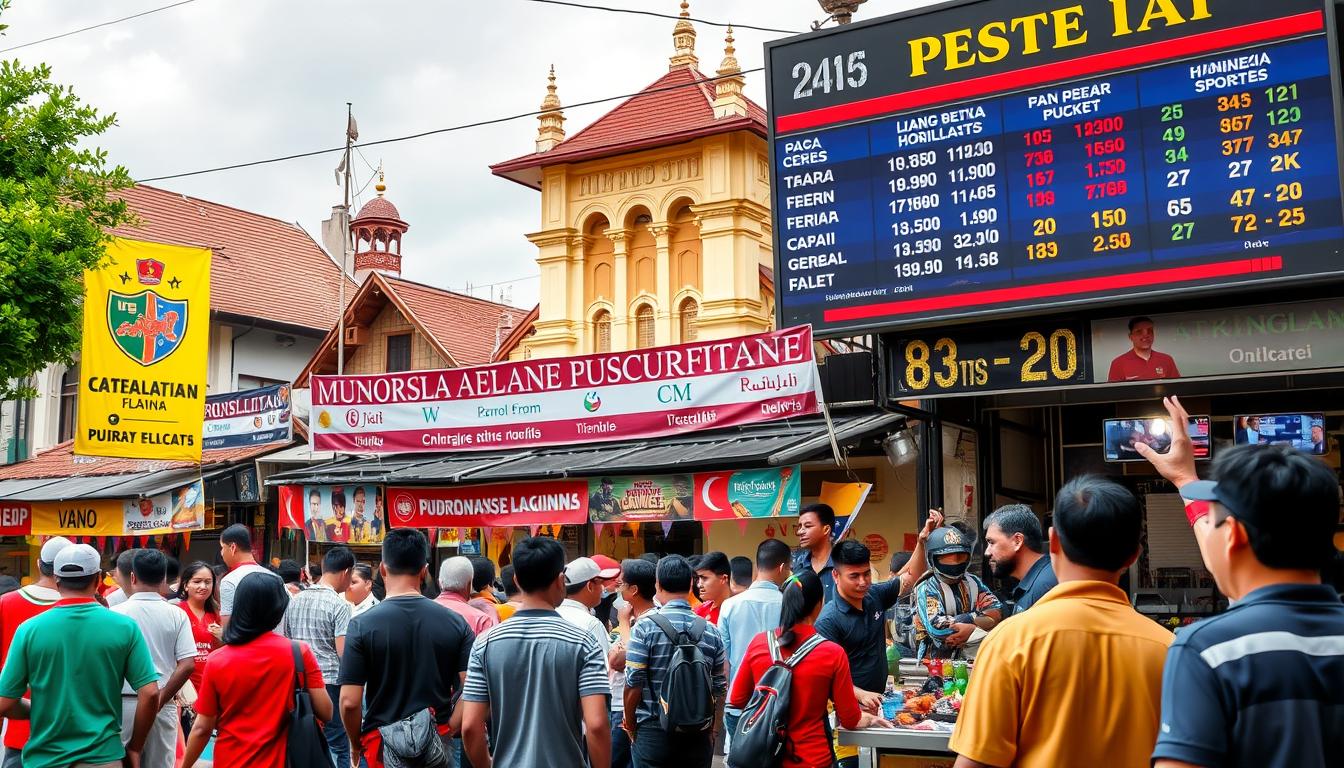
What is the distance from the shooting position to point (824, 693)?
5535 millimetres

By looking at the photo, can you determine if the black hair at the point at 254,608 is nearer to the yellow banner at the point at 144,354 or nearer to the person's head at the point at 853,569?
the person's head at the point at 853,569

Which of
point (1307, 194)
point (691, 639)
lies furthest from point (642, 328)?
point (691, 639)

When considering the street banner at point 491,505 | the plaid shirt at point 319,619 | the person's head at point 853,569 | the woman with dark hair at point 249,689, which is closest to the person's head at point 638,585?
the person's head at point 853,569

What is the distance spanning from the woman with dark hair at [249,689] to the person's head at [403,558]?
516mm

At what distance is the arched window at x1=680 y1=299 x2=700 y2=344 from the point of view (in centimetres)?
2118

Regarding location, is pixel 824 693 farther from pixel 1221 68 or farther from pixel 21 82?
pixel 21 82

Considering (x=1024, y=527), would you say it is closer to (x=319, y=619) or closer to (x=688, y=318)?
(x=319, y=619)

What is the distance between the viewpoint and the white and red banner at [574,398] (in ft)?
45.7

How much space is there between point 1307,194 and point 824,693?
659 centimetres

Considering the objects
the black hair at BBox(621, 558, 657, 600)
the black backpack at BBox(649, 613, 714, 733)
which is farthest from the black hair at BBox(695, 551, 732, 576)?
the black backpack at BBox(649, 613, 714, 733)

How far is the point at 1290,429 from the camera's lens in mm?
10883

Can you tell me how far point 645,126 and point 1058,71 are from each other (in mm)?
12828

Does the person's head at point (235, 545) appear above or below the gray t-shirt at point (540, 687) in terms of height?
above

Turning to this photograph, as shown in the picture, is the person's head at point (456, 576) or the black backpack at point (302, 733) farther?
the person's head at point (456, 576)
